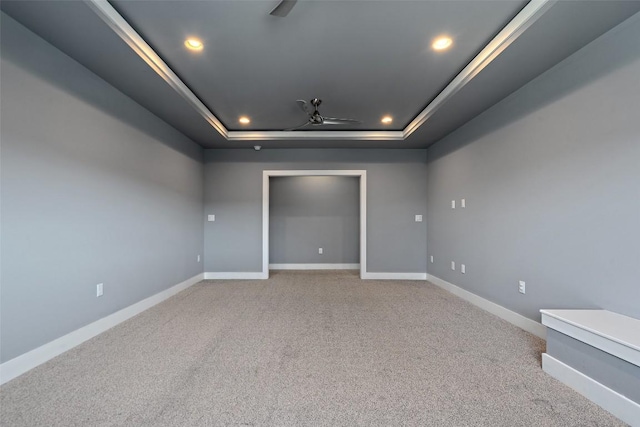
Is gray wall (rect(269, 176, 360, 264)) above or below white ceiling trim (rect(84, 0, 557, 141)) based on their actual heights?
below

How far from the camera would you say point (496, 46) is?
2.27 m

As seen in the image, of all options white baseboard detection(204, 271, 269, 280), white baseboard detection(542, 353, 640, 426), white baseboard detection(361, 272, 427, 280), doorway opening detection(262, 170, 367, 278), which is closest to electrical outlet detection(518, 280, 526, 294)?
white baseboard detection(542, 353, 640, 426)

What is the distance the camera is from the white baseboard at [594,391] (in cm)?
149

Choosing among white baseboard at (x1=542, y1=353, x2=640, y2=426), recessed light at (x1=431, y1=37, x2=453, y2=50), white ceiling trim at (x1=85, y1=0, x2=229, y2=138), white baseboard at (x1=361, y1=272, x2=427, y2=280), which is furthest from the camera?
white baseboard at (x1=361, y1=272, x2=427, y2=280)

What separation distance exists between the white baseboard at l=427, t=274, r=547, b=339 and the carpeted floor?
13cm

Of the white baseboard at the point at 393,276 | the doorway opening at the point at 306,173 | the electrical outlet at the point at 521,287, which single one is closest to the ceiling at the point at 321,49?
the doorway opening at the point at 306,173

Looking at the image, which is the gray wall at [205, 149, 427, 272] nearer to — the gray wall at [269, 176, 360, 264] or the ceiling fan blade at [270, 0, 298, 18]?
the gray wall at [269, 176, 360, 264]

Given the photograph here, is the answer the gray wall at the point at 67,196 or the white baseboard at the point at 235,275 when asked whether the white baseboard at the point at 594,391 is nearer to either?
the gray wall at the point at 67,196

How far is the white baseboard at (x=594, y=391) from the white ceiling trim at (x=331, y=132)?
7.91ft

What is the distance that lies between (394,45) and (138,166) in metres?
3.17

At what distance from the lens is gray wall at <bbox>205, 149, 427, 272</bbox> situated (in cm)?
531

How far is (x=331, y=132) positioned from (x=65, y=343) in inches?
163

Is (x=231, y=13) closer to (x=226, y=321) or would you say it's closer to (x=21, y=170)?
(x=21, y=170)

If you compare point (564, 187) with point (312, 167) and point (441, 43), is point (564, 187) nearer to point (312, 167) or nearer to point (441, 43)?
point (441, 43)
